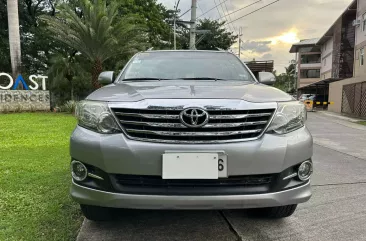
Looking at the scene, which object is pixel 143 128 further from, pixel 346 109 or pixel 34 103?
pixel 346 109

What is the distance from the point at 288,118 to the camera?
7.38ft

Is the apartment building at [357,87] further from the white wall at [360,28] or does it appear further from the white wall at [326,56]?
the white wall at [326,56]

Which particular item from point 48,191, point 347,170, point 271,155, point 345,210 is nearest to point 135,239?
point 271,155

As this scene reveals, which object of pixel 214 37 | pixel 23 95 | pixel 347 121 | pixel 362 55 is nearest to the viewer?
pixel 347 121

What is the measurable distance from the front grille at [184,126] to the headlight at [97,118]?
0.08 meters

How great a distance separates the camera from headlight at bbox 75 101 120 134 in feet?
7.06

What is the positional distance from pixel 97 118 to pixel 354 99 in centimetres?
2013

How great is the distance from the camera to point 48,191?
343cm

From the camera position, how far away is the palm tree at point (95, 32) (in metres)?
14.6

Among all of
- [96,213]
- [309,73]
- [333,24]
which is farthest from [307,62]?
[96,213]

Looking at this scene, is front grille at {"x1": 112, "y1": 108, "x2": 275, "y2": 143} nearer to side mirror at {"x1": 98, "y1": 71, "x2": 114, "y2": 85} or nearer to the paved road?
the paved road

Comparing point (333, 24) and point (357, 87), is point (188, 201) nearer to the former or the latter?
point (357, 87)

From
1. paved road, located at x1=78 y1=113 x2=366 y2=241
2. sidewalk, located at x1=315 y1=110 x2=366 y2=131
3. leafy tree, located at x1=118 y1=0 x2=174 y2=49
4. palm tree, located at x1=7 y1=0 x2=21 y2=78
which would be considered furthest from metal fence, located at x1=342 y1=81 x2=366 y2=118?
palm tree, located at x1=7 y1=0 x2=21 y2=78

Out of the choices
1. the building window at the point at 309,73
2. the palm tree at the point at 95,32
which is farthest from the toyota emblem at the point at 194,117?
the building window at the point at 309,73
